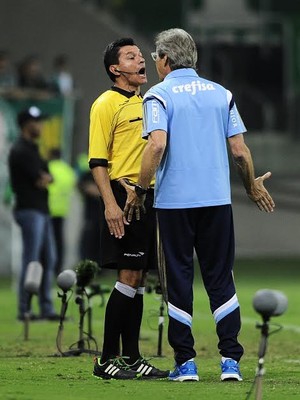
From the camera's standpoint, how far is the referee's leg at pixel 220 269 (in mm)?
9555

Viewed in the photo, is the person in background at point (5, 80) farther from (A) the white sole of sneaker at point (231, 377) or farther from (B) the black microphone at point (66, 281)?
(A) the white sole of sneaker at point (231, 377)

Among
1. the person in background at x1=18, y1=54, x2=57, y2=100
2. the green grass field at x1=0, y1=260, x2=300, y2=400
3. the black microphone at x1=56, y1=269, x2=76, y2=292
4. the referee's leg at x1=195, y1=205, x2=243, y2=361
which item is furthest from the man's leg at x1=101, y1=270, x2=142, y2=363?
the person in background at x1=18, y1=54, x2=57, y2=100

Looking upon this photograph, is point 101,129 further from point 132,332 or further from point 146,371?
point 146,371

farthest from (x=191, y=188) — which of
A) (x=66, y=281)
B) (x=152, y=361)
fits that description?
(x=152, y=361)

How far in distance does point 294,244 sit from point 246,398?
24.5 metres

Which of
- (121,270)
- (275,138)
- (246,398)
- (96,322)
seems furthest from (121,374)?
(275,138)

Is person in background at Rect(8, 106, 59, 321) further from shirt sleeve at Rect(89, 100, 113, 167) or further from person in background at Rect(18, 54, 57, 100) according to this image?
person in background at Rect(18, 54, 57, 100)

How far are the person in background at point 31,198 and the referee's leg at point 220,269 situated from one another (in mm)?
7449

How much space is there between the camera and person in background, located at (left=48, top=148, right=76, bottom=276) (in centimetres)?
2198

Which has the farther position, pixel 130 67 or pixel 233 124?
pixel 130 67

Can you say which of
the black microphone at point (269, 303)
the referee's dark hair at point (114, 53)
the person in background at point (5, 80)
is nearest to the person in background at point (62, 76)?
the person in background at point (5, 80)

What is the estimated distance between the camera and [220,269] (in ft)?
31.5

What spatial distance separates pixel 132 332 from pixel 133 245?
2.10 ft

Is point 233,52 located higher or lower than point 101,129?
higher
